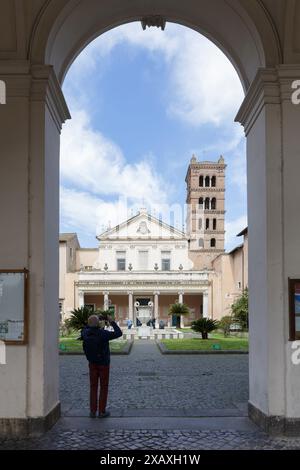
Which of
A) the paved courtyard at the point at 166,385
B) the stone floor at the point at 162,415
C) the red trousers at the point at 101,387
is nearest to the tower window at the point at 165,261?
the paved courtyard at the point at 166,385

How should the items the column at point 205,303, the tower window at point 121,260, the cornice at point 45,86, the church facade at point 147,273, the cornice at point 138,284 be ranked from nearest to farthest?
the cornice at point 45,86, the church facade at point 147,273, the column at point 205,303, the cornice at point 138,284, the tower window at point 121,260

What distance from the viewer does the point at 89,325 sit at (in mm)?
9445

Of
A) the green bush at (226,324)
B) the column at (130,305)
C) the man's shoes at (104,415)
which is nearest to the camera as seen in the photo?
the man's shoes at (104,415)

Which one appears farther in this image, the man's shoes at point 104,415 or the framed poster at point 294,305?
the man's shoes at point 104,415

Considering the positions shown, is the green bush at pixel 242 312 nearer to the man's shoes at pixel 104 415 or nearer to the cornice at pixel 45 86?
the man's shoes at pixel 104 415

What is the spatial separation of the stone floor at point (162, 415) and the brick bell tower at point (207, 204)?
63574 millimetres

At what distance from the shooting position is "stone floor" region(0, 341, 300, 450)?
724 centimetres

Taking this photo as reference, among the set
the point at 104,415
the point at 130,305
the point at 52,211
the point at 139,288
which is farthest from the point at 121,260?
the point at 52,211

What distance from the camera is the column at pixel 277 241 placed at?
772 centimetres

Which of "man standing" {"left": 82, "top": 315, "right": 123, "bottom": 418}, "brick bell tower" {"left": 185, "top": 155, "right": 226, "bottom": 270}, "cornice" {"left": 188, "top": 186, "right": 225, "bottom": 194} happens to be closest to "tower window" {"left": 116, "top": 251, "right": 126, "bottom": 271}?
"brick bell tower" {"left": 185, "top": 155, "right": 226, "bottom": 270}

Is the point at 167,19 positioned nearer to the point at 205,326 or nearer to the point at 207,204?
the point at 205,326

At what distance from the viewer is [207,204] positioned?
273 feet

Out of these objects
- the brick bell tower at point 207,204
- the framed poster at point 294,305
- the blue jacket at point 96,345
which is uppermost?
the brick bell tower at point 207,204

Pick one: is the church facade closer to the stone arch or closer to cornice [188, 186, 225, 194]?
cornice [188, 186, 225, 194]
